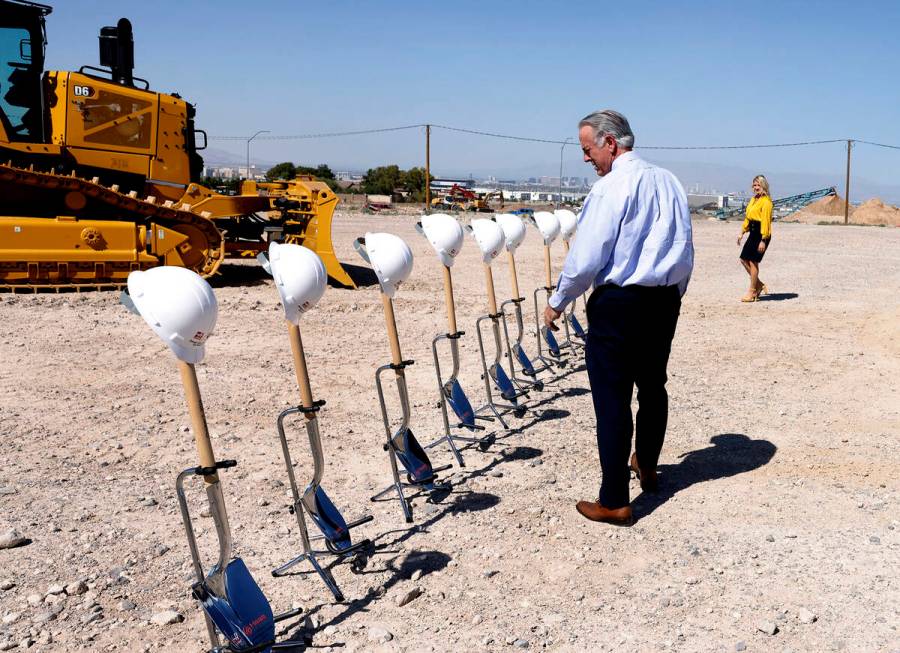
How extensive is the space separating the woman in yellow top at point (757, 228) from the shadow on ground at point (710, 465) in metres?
6.59

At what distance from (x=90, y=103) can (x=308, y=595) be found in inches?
405

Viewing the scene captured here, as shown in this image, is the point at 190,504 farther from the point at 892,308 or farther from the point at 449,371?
the point at 892,308

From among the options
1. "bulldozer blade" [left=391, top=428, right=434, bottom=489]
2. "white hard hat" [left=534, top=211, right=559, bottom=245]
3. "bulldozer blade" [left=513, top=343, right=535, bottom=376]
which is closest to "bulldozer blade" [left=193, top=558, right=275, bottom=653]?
"bulldozer blade" [left=391, top=428, right=434, bottom=489]

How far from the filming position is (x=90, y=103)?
12.2 meters

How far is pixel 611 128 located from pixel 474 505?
7.27ft

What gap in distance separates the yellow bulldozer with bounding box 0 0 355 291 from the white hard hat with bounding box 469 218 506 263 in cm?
514

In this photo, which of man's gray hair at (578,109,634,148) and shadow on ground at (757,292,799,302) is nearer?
man's gray hair at (578,109,634,148)

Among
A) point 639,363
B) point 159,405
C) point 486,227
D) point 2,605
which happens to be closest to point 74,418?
point 159,405

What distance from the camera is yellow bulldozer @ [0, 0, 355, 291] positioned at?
37.9ft

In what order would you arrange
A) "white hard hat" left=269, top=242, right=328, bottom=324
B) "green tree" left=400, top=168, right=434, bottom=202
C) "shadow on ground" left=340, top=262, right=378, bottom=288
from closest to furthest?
"white hard hat" left=269, top=242, right=328, bottom=324 < "shadow on ground" left=340, top=262, right=378, bottom=288 < "green tree" left=400, top=168, right=434, bottom=202

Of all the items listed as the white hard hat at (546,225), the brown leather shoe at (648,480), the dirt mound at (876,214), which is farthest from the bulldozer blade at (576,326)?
the dirt mound at (876,214)

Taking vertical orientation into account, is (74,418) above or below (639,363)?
below

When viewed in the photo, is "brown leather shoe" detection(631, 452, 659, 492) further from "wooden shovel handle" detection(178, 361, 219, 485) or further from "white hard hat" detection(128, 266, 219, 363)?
"white hard hat" detection(128, 266, 219, 363)

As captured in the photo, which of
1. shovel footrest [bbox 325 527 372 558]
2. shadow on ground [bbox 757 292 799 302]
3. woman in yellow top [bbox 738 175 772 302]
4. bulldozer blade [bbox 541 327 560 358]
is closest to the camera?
shovel footrest [bbox 325 527 372 558]
